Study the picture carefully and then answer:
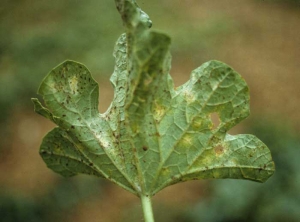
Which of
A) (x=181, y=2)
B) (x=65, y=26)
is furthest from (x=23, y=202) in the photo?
(x=181, y=2)

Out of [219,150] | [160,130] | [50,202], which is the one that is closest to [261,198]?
[50,202]

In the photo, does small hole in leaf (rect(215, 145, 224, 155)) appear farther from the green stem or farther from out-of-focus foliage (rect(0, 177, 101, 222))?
out-of-focus foliage (rect(0, 177, 101, 222))

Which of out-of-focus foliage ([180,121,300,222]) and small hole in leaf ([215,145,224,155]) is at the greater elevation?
small hole in leaf ([215,145,224,155])

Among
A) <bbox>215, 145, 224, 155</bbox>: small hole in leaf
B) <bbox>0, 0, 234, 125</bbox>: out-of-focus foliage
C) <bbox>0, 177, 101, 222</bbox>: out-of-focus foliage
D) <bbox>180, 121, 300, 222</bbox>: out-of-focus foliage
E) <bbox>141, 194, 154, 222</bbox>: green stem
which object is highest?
<bbox>0, 0, 234, 125</bbox>: out-of-focus foliage

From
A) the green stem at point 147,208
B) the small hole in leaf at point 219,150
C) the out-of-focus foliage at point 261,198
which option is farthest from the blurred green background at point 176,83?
the green stem at point 147,208

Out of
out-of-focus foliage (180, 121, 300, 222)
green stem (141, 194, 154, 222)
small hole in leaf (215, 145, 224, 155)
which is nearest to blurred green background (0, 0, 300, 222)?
out-of-focus foliage (180, 121, 300, 222)

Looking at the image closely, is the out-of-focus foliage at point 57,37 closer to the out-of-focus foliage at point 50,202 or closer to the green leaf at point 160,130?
the out-of-focus foliage at point 50,202

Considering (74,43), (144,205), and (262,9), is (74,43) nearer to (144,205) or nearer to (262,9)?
(262,9)
